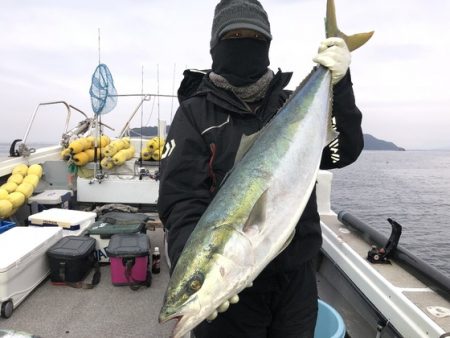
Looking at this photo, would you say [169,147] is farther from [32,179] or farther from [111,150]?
[111,150]

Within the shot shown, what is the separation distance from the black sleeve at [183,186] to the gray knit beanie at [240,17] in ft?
1.91

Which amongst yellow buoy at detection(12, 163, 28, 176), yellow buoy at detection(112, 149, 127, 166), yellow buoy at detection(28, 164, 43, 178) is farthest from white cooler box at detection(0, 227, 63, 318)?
yellow buoy at detection(112, 149, 127, 166)

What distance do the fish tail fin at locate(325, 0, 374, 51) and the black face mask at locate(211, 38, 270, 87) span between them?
1.13ft

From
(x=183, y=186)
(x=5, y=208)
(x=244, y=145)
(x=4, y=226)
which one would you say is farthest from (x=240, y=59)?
(x=5, y=208)

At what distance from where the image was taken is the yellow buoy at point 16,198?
5305mm

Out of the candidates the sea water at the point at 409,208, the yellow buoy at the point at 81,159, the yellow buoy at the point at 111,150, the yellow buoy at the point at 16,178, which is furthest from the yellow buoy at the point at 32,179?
the sea water at the point at 409,208

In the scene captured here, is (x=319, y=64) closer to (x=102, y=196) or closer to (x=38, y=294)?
(x=38, y=294)

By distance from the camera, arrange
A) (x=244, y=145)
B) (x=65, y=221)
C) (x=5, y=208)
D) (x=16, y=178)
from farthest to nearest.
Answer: (x=16, y=178) → (x=5, y=208) → (x=65, y=221) → (x=244, y=145)

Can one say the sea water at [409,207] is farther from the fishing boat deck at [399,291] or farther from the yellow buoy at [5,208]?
the fishing boat deck at [399,291]

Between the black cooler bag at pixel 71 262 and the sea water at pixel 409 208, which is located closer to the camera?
the black cooler bag at pixel 71 262

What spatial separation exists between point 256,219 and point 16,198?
16.5ft

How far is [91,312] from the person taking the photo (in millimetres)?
3787

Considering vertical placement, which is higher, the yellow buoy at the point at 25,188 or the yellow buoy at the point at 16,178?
the yellow buoy at the point at 16,178

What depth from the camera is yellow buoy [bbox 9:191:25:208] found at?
530 centimetres
